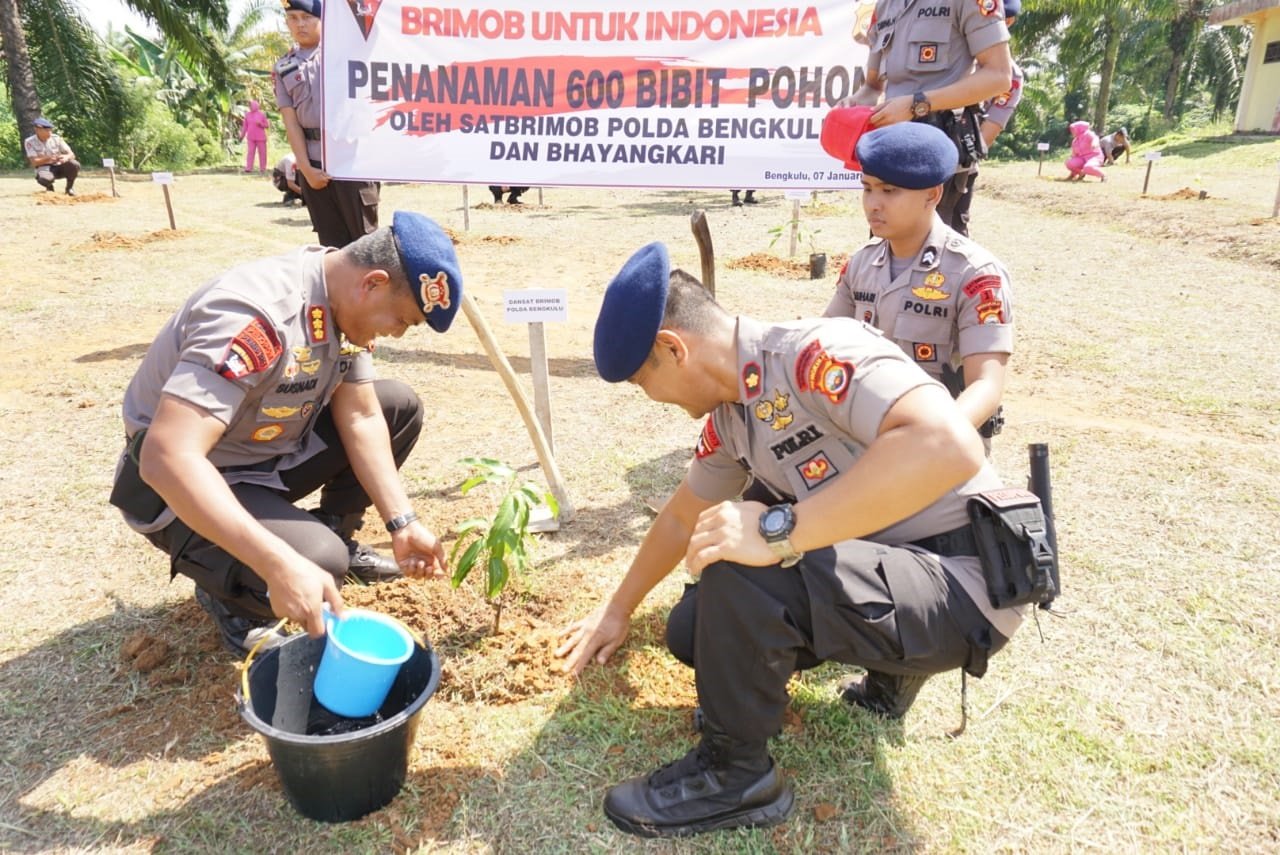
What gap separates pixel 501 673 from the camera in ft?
8.18

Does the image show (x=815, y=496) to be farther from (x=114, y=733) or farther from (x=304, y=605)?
(x=114, y=733)

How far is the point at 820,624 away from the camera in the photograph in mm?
1796

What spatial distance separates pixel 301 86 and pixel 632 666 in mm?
4078

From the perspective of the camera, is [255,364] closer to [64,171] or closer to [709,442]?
[709,442]

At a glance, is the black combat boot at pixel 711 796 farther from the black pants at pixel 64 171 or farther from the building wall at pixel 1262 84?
the building wall at pixel 1262 84

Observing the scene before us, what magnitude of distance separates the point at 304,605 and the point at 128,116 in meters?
23.3

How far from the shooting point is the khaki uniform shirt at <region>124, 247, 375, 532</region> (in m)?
2.10

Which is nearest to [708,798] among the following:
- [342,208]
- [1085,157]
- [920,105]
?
[920,105]

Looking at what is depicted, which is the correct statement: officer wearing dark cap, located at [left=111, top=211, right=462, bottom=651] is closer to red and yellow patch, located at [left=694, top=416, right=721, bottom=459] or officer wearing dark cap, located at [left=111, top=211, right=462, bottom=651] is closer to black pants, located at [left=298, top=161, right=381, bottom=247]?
red and yellow patch, located at [left=694, top=416, right=721, bottom=459]

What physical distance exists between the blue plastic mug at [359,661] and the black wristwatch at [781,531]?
0.90 metres

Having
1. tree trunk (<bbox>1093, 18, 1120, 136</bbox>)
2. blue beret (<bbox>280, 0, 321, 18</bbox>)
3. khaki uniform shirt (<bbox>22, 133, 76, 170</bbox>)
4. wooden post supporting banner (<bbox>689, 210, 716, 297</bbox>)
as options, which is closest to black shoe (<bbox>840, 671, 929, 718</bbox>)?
wooden post supporting banner (<bbox>689, 210, 716, 297</bbox>)

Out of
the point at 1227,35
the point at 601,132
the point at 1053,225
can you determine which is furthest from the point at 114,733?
the point at 1227,35

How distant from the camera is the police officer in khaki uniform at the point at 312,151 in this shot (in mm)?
4754

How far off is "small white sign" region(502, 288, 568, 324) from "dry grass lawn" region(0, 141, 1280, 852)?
88 cm
